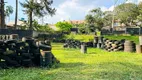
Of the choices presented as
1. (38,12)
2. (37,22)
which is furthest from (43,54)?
(37,22)

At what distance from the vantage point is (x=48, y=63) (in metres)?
8.55

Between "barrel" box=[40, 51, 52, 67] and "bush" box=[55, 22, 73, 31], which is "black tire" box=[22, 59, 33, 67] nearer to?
"barrel" box=[40, 51, 52, 67]

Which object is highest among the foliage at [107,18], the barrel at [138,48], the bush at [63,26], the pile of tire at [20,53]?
the foliage at [107,18]

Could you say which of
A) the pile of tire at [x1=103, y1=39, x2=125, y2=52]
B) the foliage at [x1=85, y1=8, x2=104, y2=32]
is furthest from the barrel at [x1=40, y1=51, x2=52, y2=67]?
the foliage at [x1=85, y1=8, x2=104, y2=32]

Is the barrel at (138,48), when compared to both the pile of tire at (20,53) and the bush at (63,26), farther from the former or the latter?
the bush at (63,26)

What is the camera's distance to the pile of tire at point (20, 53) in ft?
26.6

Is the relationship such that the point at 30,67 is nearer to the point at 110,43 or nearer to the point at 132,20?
the point at 110,43

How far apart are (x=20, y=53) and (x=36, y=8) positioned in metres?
32.9

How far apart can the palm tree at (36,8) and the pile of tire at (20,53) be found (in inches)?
1252

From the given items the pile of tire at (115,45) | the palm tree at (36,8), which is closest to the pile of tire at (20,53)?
the pile of tire at (115,45)

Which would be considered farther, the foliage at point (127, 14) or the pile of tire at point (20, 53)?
the foliage at point (127, 14)

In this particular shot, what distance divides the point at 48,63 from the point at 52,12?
34366 mm

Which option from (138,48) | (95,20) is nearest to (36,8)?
(95,20)

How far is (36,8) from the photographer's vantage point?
4075 cm
